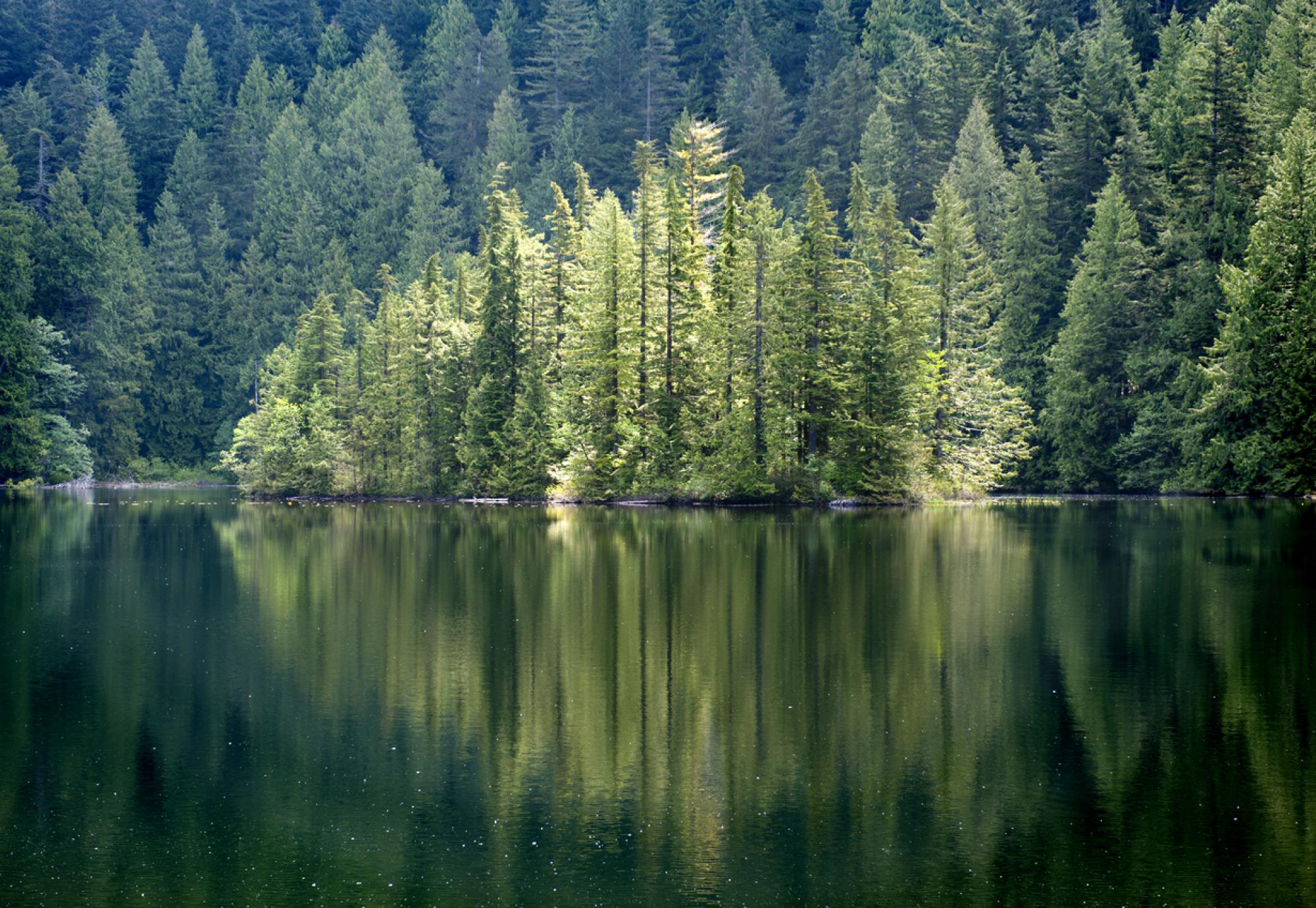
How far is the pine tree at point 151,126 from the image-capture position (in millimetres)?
122625

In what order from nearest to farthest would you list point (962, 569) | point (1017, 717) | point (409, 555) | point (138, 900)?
point (138, 900)
point (1017, 717)
point (962, 569)
point (409, 555)

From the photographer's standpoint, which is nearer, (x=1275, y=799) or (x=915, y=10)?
(x=1275, y=799)

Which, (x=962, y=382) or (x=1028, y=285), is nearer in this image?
(x=962, y=382)

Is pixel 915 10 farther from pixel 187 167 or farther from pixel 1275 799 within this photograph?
pixel 1275 799

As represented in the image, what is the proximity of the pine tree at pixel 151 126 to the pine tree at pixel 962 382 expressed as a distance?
76.2 meters

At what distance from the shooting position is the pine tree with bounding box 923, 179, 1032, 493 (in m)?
64.2

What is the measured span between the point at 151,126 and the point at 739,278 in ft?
263

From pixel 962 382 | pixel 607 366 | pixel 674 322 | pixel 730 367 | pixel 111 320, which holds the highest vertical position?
pixel 111 320

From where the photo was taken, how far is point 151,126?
123312 mm

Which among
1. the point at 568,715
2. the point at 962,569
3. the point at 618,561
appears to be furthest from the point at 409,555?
the point at 568,715

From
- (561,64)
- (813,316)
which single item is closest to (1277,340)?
(813,316)

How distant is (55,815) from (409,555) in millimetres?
23352

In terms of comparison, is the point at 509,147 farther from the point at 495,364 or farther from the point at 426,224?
the point at 495,364

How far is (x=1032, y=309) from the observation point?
2926 inches
